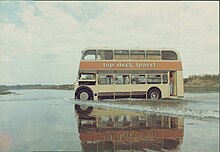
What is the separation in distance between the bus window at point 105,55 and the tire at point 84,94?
2.22 metres

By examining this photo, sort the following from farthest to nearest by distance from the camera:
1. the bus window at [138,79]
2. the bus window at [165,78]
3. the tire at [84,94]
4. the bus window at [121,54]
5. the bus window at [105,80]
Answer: the bus window at [165,78] < the bus window at [121,54] < the bus window at [138,79] < the bus window at [105,80] < the tire at [84,94]

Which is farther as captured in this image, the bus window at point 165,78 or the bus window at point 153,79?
the bus window at point 165,78

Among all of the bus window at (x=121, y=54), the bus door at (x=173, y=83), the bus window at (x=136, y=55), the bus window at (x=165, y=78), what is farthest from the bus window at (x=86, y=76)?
the bus door at (x=173, y=83)

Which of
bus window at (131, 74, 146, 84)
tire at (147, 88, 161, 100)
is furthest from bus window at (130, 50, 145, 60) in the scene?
tire at (147, 88, 161, 100)

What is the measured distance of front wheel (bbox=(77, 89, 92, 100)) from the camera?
64.1 ft

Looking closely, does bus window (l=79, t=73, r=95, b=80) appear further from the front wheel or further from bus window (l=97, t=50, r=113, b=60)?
bus window (l=97, t=50, r=113, b=60)

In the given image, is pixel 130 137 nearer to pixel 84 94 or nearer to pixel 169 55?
pixel 84 94

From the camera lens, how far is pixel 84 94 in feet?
64.5

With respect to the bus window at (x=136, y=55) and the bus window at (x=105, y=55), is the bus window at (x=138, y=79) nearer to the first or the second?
the bus window at (x=136, y=55)

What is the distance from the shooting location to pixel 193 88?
33.9 meters

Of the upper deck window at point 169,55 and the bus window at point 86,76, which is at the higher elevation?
the upper deck window at point 169,55

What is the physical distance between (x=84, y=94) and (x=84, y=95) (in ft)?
0.20

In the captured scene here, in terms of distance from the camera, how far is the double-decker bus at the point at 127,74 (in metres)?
19.6

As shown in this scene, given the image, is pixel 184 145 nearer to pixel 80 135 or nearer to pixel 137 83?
pixel 80 135
